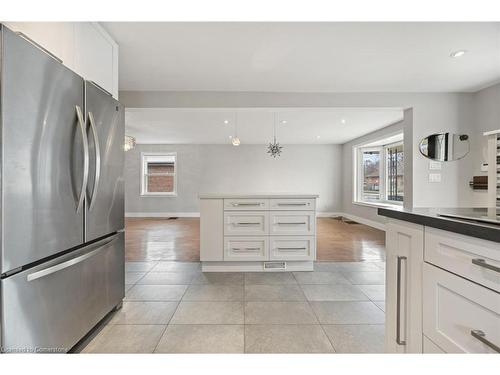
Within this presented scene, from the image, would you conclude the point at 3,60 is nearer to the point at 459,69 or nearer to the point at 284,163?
the point at 459,69

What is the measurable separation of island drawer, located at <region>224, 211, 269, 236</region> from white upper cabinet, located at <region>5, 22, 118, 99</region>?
174 cm

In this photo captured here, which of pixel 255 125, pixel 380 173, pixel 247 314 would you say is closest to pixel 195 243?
pixel 247 314

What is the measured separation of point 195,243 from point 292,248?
227cm

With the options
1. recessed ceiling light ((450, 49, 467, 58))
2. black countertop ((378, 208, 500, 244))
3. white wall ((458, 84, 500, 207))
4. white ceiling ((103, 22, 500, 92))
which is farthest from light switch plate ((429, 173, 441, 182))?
black countertop ((378, 208, 500, 244))

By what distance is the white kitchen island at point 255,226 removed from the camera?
2.96m

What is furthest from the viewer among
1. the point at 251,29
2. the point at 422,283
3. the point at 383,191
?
the point at 383,191

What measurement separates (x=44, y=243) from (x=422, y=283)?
5.63 feet

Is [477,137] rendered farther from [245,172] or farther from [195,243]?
[245,172]

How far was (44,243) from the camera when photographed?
120cm

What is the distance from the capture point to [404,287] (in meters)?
1.09

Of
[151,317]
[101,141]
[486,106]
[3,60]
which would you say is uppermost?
[486,106]

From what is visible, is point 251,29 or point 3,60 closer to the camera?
point 3,60

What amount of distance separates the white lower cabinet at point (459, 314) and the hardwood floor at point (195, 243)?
2.68 metres
